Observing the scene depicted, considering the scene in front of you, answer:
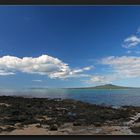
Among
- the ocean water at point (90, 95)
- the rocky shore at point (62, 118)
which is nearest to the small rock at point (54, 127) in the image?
the rocky shore at point (62, 118)

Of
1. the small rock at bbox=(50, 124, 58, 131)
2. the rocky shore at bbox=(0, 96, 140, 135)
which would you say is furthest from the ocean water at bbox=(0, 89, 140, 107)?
the small rock at bbox=(50, 124, 58, 131)

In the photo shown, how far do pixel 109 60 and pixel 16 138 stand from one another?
4.62ft

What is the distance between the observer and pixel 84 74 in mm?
5168

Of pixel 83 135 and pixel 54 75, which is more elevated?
pixel 54 75

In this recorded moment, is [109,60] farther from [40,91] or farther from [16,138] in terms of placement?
[16,138]

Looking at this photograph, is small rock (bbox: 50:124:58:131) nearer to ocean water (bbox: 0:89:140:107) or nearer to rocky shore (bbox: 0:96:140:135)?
rocky shore (bbox: 0:96:140:135)

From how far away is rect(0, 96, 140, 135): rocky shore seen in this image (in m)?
5.09

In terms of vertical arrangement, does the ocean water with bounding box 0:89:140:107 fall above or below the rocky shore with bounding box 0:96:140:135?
above

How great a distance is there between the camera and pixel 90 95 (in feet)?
16.6

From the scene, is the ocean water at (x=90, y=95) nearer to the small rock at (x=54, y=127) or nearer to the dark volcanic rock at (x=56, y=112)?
the dark volcanic rock at (x=56, y=112)

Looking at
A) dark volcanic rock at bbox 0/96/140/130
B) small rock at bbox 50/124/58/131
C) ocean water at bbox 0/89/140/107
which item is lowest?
small rock at bbox 50/124/58/131

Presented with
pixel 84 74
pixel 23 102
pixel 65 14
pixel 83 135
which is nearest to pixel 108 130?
pixel 83 135

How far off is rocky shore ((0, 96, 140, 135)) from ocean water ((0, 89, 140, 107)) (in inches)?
2.1

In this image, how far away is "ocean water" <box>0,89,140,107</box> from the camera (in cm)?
509
